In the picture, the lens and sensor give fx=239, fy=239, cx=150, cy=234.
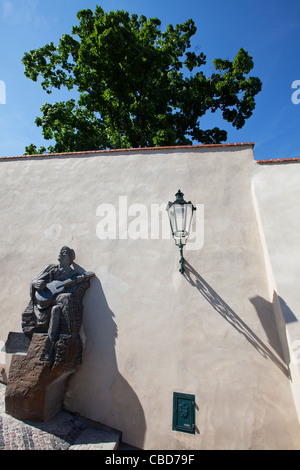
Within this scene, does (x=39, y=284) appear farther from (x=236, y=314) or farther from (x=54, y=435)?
(x=236, y=314)

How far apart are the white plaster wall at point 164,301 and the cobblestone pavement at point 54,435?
0.64 feet

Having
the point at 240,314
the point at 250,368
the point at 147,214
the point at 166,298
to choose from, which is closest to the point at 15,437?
the point at 166,298

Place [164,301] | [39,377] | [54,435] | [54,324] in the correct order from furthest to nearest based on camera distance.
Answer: [164,301] → [54,324] → [39,377] → [54,435]

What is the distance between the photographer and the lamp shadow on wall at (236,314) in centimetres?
307

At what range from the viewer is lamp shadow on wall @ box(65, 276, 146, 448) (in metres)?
3.13

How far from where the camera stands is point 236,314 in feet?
11.1

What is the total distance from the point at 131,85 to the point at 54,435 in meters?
11.3

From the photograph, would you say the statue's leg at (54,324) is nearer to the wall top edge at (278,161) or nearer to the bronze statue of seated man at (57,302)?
the bronze statue of seated man at (57,302)

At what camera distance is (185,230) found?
3.44m

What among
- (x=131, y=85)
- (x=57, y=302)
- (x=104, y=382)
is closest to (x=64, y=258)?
(x=57, y=302)

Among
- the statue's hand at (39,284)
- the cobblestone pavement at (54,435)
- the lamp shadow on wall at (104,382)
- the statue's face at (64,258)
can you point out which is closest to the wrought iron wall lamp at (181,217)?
the lamp shadow on wall at (104,382)

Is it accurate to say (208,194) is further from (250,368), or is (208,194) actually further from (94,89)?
(94,89)

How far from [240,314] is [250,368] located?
66cm
